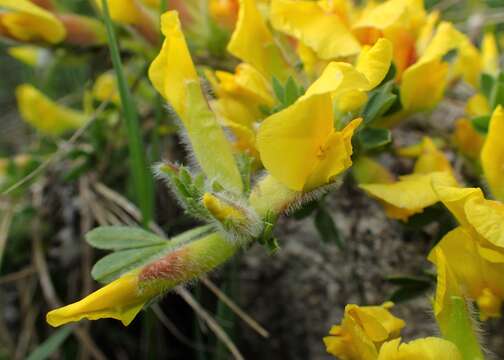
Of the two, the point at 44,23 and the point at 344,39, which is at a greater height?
the point at 44,23

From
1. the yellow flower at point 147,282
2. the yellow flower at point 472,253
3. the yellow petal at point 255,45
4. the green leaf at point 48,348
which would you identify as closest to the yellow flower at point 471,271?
the yellow flower at point 472,253

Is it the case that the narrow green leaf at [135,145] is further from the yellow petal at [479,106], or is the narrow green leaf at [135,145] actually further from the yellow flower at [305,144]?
the yellow petal at [479,106]

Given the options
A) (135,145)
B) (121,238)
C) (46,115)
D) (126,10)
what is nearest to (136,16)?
(126,10)

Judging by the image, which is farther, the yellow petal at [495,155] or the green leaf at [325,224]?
the green leaf at [325,224]

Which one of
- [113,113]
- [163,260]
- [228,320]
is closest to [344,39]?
[163,260]

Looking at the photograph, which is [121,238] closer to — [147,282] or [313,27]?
[147,282]

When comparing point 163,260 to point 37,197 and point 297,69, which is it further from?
point 37,197
